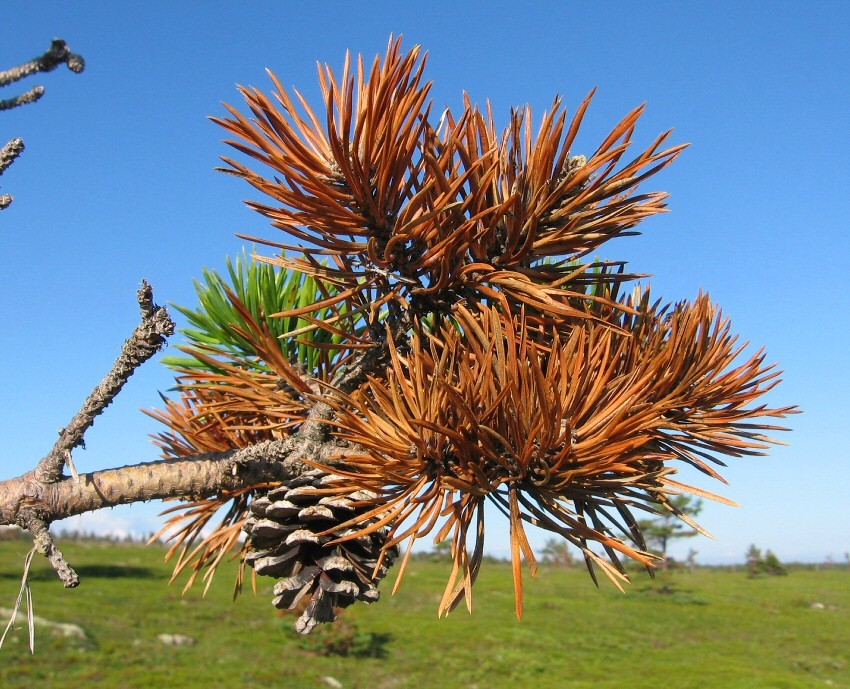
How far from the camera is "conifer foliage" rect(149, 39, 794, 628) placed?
858mm

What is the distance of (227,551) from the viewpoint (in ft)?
Answer: 3.75

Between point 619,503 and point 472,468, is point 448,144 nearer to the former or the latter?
point 472,468

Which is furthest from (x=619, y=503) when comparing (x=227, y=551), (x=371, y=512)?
(x=227, y=551)

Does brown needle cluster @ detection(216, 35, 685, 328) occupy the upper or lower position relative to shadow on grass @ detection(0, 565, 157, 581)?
upper

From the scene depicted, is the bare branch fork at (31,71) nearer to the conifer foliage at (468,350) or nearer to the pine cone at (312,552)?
the conifer foliage at (468,350)

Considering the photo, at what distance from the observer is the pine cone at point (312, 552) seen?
3.07 feet

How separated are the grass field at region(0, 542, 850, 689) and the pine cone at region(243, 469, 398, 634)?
38.6ft

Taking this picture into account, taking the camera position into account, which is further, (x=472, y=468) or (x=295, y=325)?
(x=295, y=325)

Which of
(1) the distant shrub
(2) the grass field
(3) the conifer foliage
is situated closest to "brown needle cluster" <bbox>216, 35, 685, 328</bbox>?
(3) the conifer foliage

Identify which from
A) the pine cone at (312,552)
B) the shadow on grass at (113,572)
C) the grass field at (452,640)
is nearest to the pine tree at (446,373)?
the pine cone at (312,552)

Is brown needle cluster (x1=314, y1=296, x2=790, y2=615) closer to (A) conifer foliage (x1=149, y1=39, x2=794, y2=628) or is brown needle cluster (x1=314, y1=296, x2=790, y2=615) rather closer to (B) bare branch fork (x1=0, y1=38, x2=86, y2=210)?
(A) conifer foliage (x1=149, y1=39, x2=794, y2=628)

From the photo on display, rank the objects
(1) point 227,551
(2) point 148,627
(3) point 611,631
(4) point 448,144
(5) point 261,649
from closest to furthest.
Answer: (4) point 448,144
(1) point 227,551
(5) point 261,649
(2) point 148,627
(3) point 611,631

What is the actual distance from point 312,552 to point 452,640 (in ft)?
56.9

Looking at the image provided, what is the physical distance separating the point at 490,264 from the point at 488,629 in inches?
731
